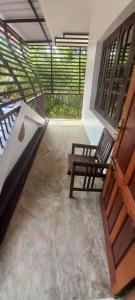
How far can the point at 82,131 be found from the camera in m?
4.34

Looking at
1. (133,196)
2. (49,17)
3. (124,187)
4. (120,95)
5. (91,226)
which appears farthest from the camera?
(49,17)

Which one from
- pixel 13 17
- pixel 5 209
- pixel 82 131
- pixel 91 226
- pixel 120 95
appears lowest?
pixel 82 131

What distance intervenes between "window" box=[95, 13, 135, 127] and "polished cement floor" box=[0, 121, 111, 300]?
1.17 metres

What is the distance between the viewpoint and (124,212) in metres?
1.09

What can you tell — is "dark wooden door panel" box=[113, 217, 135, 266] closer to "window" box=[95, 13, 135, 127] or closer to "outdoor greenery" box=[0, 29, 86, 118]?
"window" box=[95, 13, 135, 127]

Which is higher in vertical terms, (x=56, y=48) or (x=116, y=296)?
(x=56, y=48)

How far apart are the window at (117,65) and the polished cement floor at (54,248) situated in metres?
1.17

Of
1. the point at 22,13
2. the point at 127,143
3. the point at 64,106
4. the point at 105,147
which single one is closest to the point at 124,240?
the point at 127,143

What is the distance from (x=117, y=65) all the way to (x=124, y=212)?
2.00 metres

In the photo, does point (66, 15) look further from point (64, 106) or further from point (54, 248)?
point (54, 248)

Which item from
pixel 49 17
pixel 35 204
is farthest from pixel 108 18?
pixel 35 204

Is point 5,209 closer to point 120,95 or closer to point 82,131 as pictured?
point 120,95

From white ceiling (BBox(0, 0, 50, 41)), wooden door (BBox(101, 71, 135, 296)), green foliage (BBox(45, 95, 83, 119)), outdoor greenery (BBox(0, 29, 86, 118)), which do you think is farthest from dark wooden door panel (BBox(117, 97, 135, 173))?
green foliage (BBox(45, 95, 83, 119))

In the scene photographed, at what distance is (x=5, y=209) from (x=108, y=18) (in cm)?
265
